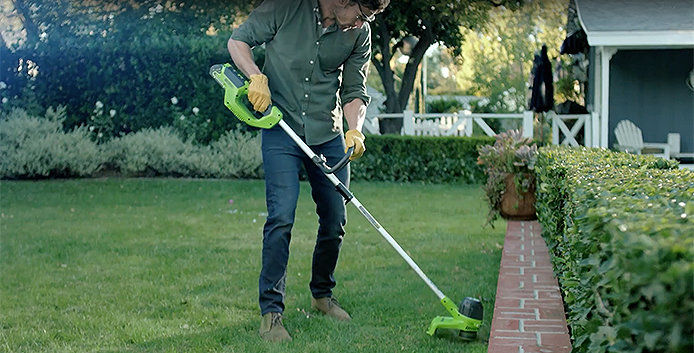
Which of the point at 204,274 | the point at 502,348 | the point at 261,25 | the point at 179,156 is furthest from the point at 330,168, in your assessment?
the point at 179,156

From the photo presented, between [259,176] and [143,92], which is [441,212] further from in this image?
[143,92]

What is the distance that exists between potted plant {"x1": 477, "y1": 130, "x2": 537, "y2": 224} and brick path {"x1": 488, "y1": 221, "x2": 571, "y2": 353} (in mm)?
893

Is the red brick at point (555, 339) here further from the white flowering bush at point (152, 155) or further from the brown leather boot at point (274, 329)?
the white flowering bush at point (152, 155)

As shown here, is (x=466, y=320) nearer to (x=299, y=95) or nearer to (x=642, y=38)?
(x=299, y=95)

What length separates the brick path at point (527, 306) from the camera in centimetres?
347

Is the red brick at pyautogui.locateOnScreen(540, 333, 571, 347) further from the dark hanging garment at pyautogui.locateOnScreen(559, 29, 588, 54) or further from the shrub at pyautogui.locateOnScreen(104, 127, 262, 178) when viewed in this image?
the dark hanging garment at pyautogui.locateOnScreen(559, 29, 588, 54)

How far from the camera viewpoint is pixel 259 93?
3830mm

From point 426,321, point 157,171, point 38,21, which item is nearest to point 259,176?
point 157,171

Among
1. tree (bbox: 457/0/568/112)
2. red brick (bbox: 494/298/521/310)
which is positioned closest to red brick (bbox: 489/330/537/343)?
red brick (bbox: 494/298/521/310)

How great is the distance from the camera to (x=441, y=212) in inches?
357

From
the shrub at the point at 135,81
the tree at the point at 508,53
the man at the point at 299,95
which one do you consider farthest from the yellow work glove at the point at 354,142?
the tree at the point at 508,53

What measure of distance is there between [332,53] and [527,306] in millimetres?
1505

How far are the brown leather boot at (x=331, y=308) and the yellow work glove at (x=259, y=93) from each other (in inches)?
43.8

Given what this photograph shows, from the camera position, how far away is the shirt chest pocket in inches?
159
